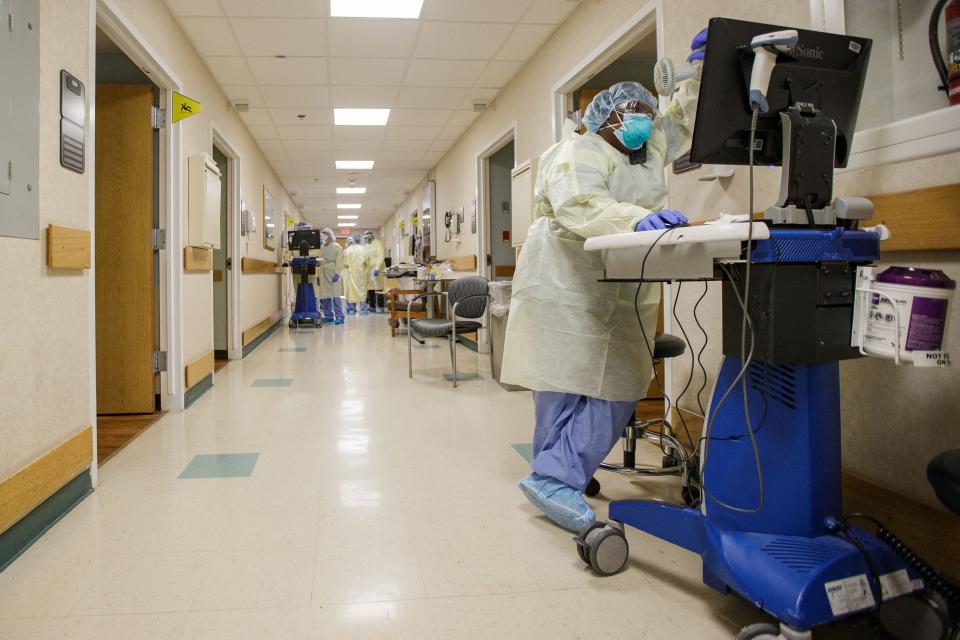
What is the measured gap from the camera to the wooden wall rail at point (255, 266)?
21.3ft

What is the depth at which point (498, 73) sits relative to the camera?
5.38 m

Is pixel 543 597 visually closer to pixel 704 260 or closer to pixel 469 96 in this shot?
pixel 704 260

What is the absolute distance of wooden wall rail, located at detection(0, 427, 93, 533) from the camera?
176cm

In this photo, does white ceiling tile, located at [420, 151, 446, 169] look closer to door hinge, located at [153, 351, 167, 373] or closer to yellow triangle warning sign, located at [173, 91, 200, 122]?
yellow triangle warning sign, located at [173, 91, 200, 122]

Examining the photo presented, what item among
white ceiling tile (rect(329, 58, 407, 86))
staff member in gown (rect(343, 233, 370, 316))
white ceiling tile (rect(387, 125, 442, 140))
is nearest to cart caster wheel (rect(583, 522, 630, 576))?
white ceiling tile (rect(329, 58, 407, 86))

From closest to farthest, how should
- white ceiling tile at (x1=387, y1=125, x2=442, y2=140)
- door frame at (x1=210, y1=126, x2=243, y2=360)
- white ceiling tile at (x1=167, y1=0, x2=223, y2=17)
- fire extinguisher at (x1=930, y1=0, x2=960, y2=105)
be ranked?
fire extinguisher at (x1=930, y1=0, x2=960, y2=105), white ceiling tile at (x1=167, y1=0, x2=223, y2=17), door frame at (x1=210, y1=126, x2=243, y2=360), white ceiling tile at (x1=387, y1=125, x2=442, y2=140)

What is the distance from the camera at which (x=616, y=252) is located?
162 cm

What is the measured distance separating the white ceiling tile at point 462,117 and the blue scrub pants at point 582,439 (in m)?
5.20

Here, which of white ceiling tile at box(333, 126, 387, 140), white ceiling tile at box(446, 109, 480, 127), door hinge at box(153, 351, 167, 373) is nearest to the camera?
door hinge at box(153, 351, 167, 373)

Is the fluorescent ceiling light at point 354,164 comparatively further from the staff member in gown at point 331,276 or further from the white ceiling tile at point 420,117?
the white ceiling tile at point 420,117

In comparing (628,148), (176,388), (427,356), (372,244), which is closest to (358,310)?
(372,244)

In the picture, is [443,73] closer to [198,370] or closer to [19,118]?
[198,370]

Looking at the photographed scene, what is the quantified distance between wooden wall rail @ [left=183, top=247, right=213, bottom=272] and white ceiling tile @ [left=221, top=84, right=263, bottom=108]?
71.0 inches

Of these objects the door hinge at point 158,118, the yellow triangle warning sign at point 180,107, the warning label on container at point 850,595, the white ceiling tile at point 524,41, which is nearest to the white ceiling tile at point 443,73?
the white ceiling tile at point 524,41
